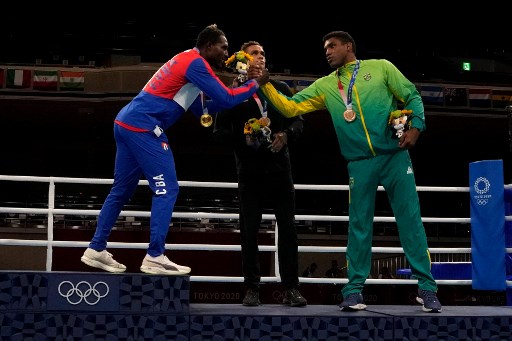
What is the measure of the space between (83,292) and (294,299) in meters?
1.36

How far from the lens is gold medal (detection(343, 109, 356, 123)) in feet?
13.5

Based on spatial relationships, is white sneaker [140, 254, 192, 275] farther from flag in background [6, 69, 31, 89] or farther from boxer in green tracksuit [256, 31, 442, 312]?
flag in background [6, 69, 31, 89]

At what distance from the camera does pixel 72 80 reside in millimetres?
17000

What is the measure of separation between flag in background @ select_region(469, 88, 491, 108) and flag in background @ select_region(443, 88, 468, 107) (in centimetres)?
19

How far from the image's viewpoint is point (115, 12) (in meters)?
20.1

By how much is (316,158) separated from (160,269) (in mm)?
17351

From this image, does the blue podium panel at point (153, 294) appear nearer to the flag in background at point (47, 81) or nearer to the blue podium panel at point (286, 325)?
the blue podium panel at point (286, 325)

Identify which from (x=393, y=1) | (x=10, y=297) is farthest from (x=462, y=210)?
(x=10, y=297)

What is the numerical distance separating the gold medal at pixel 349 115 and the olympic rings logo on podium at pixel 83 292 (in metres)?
1.73

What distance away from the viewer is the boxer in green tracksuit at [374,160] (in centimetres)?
407

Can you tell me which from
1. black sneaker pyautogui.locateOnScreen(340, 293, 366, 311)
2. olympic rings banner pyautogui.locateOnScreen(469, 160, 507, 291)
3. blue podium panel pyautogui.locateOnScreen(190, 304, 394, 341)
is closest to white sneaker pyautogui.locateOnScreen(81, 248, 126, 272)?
blue podium panel pyautogui.locateOnScreen(190, 304, 394, 341)

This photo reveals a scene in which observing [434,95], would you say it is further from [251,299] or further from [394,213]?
[251,299]

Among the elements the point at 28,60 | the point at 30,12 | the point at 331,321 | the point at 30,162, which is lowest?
the point at 331,321

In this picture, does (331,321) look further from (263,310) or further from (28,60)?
(28,60)
